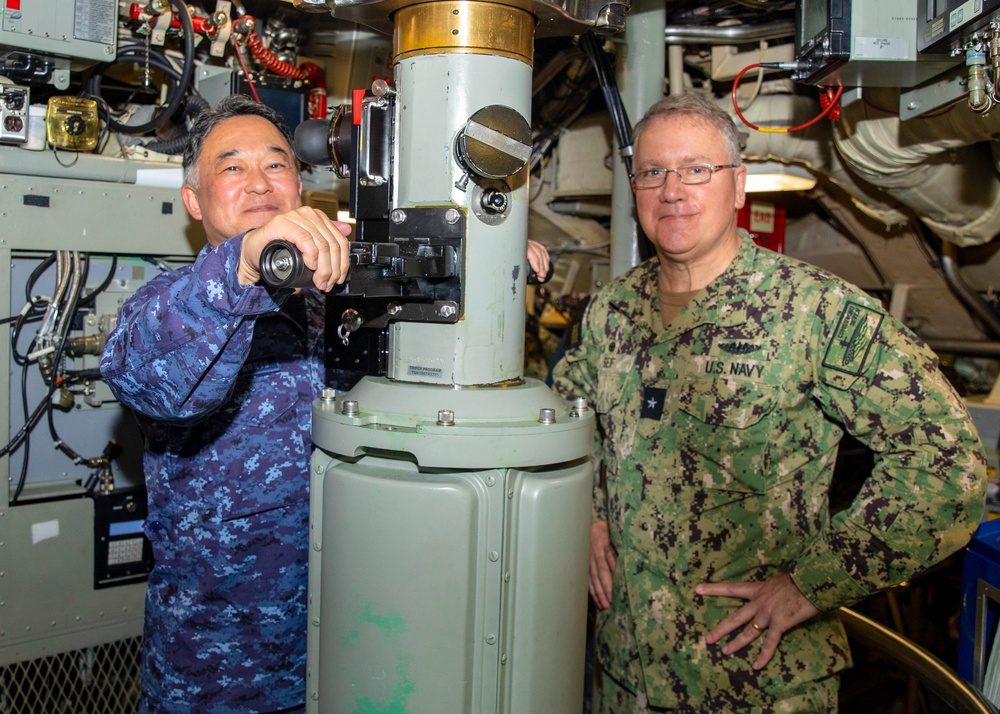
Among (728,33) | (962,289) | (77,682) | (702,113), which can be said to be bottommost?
(77,682)

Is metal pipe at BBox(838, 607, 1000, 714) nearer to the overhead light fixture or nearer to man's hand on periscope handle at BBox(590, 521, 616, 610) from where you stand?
man's hand on periscope handle at BBox(590, 521, 616, 610)

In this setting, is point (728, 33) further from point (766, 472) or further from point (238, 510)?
point (238, 510)

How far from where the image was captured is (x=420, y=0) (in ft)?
3.86

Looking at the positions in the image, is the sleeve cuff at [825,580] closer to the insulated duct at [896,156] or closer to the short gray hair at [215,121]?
the insulated duct at [896,156]

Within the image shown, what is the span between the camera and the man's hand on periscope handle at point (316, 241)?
3.47ft

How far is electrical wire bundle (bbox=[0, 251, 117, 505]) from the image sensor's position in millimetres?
2449

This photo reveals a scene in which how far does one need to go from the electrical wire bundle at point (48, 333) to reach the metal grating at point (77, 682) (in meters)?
0.55

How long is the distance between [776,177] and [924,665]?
1.77m

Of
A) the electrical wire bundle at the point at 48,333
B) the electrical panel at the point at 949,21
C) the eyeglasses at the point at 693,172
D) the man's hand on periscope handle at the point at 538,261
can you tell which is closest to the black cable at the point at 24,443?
the electrical wire bundle at the point at 48,333

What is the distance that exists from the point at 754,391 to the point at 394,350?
0.89m

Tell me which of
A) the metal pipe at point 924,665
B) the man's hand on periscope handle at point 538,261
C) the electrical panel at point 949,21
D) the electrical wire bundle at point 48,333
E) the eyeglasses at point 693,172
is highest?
the electrical panel at point 949,21

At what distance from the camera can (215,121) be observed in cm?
185

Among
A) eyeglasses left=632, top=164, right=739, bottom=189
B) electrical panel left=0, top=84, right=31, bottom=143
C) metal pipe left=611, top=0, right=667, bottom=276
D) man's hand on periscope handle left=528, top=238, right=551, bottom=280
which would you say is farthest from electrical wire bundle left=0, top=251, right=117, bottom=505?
eyeglasses left=632, top=164, right=739, bottom=189

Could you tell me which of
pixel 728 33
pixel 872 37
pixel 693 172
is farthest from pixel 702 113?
pixel 728 33
